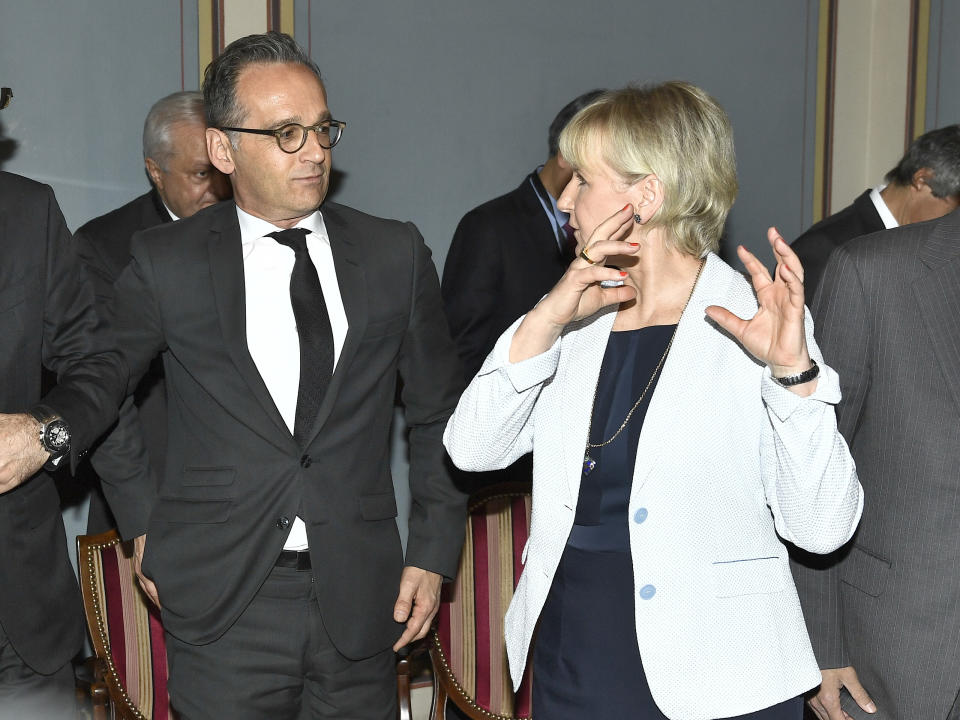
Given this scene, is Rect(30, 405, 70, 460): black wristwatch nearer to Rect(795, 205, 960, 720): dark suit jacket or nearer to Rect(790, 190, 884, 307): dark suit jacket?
Rect(795, 205, 960, 720): dark suit jacket

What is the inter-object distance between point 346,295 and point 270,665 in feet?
2.64

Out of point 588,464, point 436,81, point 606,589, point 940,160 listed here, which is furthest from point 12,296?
point 940,160

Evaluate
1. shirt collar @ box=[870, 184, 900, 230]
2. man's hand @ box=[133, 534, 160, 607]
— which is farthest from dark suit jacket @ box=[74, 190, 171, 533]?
shirt collar @ box=[870, 184, 900, 230]

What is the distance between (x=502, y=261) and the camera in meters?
3.88

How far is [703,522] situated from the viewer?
1964 mm

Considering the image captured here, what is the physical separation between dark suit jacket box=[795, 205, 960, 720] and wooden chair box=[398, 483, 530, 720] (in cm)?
122

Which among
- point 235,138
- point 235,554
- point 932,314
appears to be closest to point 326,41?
point 235,138

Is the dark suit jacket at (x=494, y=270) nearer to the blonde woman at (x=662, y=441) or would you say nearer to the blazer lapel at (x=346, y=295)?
the blazer lapel at (x=346, y=295)

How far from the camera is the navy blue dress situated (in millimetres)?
2025

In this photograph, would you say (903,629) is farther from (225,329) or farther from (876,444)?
(225,329)

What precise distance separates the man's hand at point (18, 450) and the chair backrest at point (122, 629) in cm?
93

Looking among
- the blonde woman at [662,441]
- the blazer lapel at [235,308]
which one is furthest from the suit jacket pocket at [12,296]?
the blonde woman at [662,441]

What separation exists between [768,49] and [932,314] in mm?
3053

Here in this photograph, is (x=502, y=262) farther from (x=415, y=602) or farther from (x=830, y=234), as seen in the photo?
(x=415, y=602)
